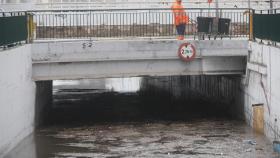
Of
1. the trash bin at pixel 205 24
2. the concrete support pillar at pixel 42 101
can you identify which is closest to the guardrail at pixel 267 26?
the trash bin at pixel 205 24

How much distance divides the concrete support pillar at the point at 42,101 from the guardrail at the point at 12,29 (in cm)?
253

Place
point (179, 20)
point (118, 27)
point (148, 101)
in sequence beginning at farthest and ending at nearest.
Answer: point (148, 101)
point (118, 27)
point (179, 20)

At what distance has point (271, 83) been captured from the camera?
74.0 ft

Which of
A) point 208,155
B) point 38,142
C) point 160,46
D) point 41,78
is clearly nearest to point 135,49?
point 160,46

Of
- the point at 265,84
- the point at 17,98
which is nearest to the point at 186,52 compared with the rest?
the point at 265,84

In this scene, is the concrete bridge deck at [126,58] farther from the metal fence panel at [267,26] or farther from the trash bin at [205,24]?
the trash bin at [205,24]

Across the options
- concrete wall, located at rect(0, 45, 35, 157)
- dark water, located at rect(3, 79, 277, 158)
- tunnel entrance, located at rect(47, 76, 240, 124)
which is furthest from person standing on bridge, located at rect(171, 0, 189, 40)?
concrete wall, located at rect(0, 45, 35, 157)

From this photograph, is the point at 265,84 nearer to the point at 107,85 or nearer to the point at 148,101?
the point at 148,101

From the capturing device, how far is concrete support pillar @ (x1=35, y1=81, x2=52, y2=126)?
87.0ft

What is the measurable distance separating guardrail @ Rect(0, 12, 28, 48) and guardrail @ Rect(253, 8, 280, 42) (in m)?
8.18

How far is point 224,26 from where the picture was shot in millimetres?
27891

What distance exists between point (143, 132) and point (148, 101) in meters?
10.6

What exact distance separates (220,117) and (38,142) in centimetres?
823

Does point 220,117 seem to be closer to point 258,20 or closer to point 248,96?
point 248,96
